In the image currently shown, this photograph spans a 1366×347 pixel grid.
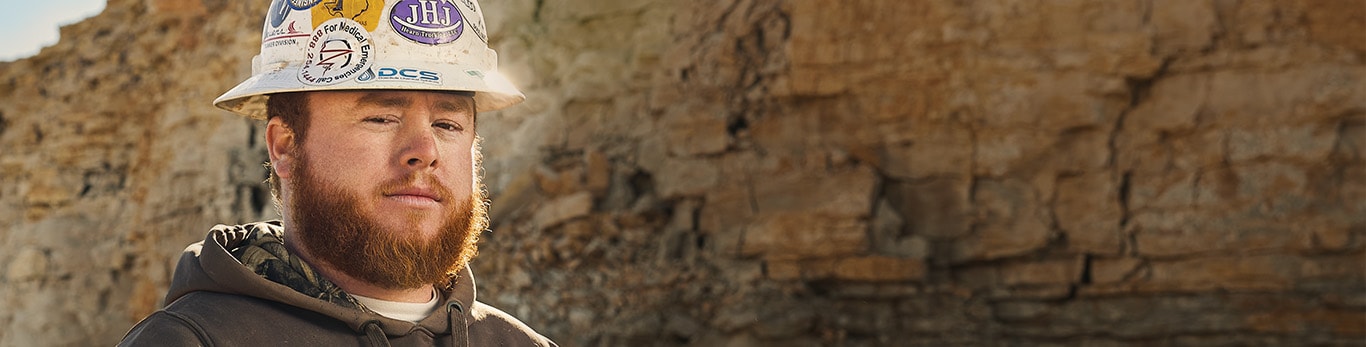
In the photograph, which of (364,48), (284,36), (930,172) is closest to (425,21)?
(364,48)

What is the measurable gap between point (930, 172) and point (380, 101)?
5179mm

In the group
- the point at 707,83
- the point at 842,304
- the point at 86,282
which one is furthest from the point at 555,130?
the point at 86,282

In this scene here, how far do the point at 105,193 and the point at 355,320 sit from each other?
35.8ft

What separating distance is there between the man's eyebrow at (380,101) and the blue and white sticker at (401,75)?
0.04m

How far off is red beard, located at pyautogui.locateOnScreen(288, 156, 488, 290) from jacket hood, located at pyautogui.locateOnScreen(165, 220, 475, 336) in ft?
0.25

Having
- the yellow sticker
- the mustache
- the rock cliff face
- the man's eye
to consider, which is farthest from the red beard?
the rock cliff face

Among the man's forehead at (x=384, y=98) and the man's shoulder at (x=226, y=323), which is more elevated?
the man's forehead at (x=384, y=98)

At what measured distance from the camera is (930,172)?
698 cm

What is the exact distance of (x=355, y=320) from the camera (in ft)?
6.81

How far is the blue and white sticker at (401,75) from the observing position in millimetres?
2131

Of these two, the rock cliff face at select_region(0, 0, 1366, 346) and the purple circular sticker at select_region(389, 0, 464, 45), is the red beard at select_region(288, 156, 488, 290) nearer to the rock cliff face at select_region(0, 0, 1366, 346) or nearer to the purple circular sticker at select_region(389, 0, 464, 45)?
the purple circular sticker at select_region(389, 0, 464, 45)

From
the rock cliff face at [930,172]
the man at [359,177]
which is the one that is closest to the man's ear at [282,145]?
the man at [359,177]

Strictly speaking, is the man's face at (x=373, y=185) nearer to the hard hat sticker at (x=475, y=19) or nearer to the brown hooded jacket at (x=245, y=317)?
the brown hooded jacket at (x=245, y=317)

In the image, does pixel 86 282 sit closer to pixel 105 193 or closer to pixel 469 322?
pixel 105 193
